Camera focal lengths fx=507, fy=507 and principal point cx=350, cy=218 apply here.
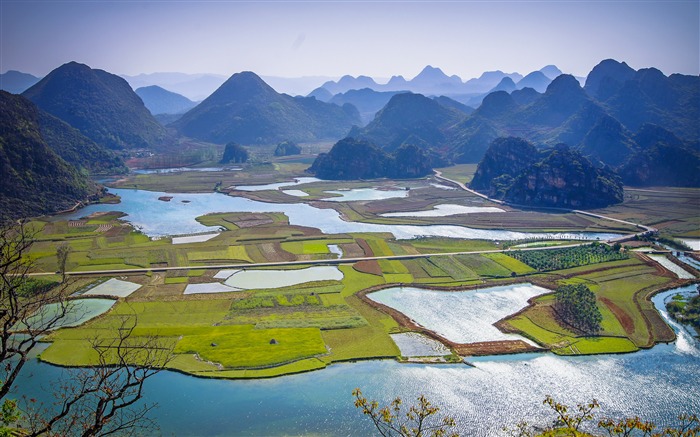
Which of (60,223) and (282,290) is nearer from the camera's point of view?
(282,290)

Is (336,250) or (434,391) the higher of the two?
(336,250)

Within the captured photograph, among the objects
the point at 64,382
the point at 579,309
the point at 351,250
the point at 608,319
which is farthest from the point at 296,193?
the point at 64,382

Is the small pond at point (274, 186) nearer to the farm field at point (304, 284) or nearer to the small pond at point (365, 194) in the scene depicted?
the small pond at point (365, 194)

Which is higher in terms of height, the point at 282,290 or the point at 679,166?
the point at 679,166

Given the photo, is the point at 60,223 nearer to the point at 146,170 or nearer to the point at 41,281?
the point at 41,281

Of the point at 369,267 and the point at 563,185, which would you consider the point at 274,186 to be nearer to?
the point at 563,185

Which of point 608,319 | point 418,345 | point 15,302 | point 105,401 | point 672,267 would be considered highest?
point 15,302

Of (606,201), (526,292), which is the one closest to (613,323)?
(526,292)
